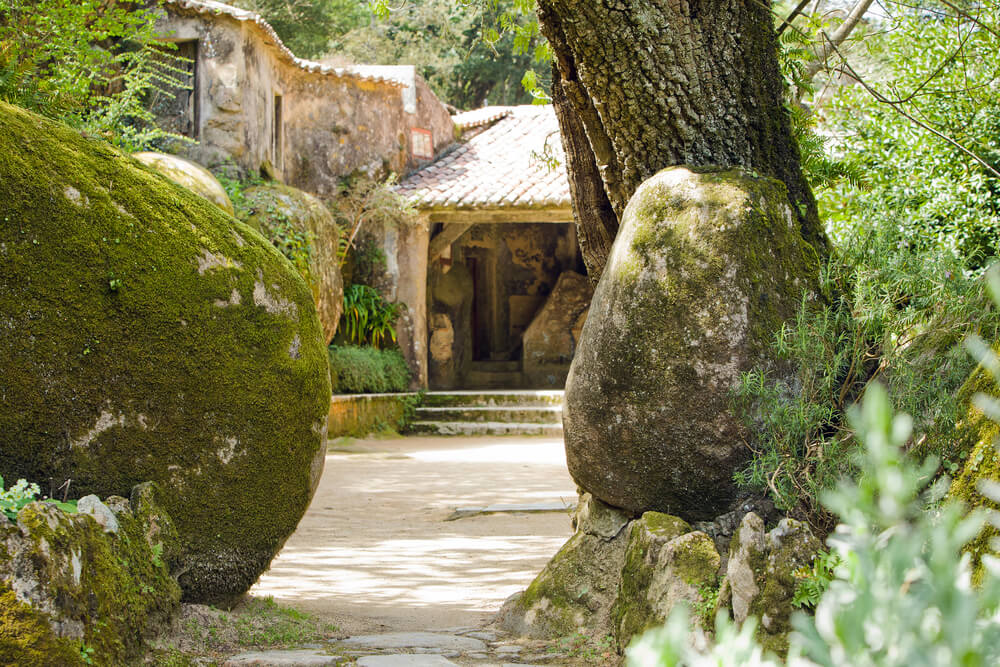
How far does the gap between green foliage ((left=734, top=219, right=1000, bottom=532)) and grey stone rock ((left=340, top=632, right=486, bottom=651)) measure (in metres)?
1.19

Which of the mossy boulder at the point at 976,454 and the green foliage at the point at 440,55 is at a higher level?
the green foliage at the point at 440,55

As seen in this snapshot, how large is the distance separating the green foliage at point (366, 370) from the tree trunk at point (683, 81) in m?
10.3

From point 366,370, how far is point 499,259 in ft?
25.2

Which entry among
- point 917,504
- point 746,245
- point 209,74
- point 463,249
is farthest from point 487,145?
point 917,504

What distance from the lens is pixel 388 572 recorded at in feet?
17.3

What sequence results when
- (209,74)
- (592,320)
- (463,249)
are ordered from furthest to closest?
1. (463,249)
2. (209,74)
3. (592,320)

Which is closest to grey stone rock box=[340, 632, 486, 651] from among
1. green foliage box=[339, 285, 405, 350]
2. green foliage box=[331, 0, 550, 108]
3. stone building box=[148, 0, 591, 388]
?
stone building box=[148, 0, 591, 388]

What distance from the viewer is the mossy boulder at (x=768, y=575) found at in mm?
2719

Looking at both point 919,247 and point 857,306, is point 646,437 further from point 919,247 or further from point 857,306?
point 919,247

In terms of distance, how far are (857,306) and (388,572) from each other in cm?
300

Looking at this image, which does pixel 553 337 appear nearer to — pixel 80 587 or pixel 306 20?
pixel 306 20

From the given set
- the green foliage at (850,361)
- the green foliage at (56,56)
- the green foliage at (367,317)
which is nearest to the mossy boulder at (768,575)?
the green foliage at (850,361)

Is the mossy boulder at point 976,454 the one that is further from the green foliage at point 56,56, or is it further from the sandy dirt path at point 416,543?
the green foliage at point 56,56

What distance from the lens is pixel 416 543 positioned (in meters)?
6.26
